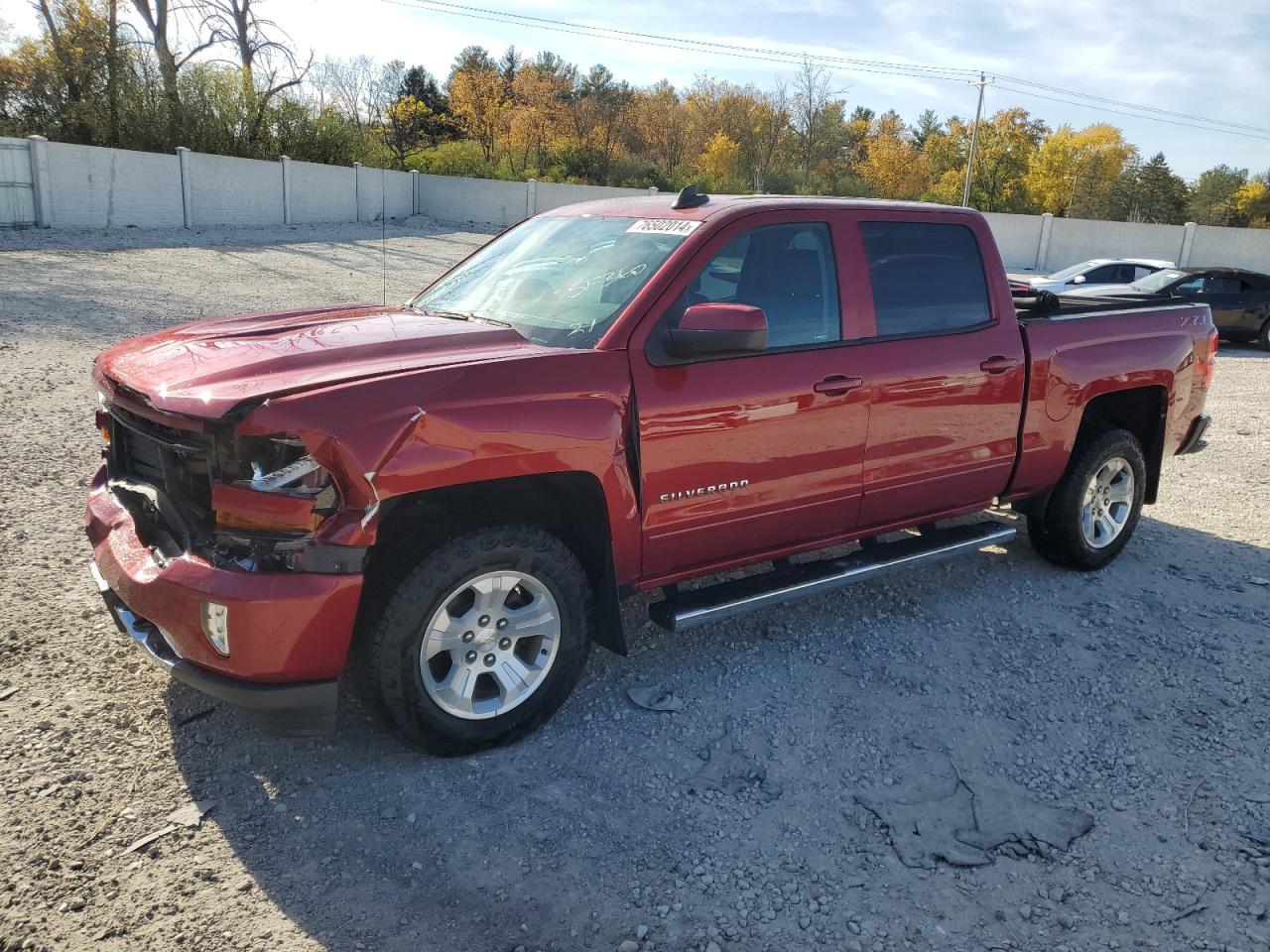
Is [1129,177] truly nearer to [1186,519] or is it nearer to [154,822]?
[1186,519]

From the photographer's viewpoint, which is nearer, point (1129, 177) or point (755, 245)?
point (755, 245)

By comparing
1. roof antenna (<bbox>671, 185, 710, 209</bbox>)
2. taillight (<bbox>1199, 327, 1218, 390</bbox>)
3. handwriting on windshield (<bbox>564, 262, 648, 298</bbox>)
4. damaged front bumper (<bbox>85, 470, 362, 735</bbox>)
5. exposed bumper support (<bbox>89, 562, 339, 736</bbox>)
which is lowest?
exposed bumper support (<bbox>89, 562, 339, 736</bbox>)

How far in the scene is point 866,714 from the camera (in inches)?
154

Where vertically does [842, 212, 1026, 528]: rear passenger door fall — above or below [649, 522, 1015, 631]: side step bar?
A: above

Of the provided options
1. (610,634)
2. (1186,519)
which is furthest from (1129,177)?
(610,634)

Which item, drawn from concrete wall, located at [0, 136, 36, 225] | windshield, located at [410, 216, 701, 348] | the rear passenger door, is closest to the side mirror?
windshield, located at [410, 216, 701, 348]

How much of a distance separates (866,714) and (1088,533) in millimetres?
2427

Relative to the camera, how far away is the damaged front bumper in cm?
290

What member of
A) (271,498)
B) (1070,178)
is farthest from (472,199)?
(1070,178)

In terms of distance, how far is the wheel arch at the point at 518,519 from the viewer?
3.23 meters

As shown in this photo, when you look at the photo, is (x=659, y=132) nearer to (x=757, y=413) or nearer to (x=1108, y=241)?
(x=1108, y=241)

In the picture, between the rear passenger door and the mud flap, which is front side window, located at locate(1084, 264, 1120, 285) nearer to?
the rear passenger door

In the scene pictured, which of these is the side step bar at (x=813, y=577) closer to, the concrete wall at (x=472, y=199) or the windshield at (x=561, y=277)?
the windshield at (x=561, y=277)

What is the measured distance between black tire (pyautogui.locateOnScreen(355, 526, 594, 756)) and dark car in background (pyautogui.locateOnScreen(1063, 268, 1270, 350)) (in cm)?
1560
